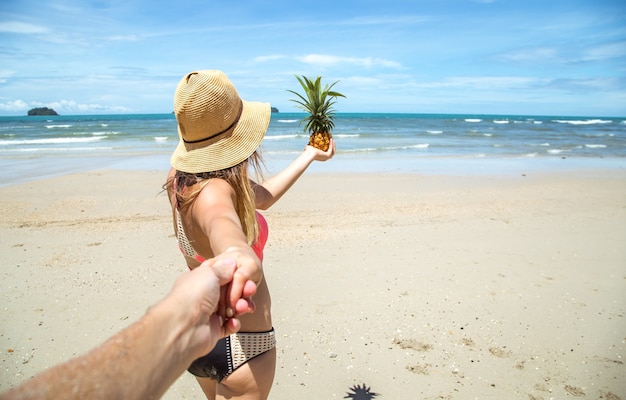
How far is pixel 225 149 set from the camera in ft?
5.95

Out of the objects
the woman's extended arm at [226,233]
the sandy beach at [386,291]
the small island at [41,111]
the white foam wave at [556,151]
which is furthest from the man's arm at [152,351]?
the small island at [41,111]

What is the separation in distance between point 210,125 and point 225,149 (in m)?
0.12

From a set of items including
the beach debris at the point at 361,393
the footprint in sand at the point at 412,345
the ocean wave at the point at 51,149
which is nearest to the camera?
the beach debris at the point at 361,393

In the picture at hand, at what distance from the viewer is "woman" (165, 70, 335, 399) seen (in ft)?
5.72

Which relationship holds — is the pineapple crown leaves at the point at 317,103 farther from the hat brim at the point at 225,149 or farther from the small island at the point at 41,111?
the small island at the point at 41,111

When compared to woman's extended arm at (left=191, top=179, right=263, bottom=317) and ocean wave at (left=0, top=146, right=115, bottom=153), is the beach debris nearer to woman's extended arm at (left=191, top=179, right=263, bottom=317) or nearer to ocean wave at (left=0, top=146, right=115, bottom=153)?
woman's extended arm at (left=191, top=179, right=263, bottom=317)

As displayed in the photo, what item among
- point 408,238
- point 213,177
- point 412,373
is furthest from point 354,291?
point 213,177

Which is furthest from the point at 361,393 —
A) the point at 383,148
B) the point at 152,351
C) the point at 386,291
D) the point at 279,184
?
the point at 383,148

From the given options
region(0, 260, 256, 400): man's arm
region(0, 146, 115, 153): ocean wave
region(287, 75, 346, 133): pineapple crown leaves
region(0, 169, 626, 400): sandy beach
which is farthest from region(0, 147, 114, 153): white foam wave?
region(0, 260, 256, 400): man's arm

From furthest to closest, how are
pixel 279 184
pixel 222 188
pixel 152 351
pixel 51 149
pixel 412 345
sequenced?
1. pixel 51 149
2. pixel 412 345
3. pixel 279 184
4. pixel 222 188
5. pixel 152 351

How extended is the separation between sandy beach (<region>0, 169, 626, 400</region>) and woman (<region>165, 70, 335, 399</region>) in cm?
188

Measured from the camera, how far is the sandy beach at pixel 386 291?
3.76m

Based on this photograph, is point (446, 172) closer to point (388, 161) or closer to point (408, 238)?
point (388, 161)

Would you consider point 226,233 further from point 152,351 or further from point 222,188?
point 152,351
